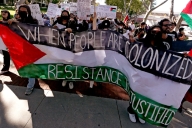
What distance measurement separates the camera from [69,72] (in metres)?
3.29

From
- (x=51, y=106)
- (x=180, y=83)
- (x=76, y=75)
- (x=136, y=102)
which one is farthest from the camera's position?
(x=76, y=75)

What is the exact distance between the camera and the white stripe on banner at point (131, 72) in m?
2.65

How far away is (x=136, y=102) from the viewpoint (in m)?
2.81

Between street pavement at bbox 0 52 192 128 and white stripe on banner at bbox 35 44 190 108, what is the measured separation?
24.7 inches

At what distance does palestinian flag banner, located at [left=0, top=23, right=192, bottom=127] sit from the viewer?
2.69 m

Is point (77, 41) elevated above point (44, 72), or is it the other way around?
point (77, 41)

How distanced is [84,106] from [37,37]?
5.03 feet

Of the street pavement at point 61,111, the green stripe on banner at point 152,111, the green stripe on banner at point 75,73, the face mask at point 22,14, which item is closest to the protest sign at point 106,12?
the face mask at point 22,14

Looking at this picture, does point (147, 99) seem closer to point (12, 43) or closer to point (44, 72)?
point (44, 72)

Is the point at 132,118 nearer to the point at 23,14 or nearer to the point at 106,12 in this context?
the point at 23,14

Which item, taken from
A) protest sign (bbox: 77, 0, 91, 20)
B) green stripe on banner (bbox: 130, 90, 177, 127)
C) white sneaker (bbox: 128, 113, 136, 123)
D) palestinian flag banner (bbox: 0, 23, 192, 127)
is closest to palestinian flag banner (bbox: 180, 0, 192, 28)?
palestinian flag banner (bbox: 0, 23, 192, 127)

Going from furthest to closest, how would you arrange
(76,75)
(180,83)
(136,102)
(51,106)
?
(76,75) → (51,106) → (136,102) → (180,83)

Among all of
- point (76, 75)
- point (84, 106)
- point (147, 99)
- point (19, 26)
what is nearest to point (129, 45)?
point (147, 99)

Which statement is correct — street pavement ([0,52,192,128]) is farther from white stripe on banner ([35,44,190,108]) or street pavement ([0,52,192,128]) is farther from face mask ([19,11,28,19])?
face mask ([19,11,28,19])
